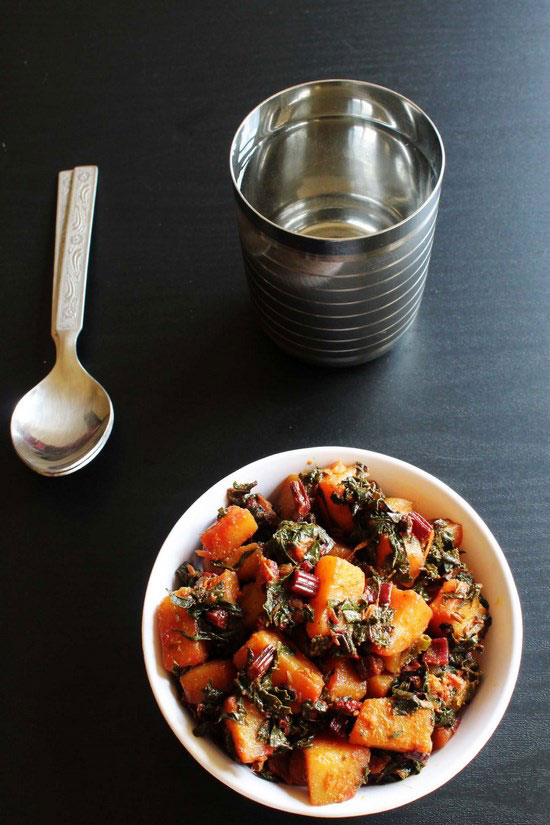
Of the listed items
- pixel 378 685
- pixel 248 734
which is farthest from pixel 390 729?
pixel 248 734

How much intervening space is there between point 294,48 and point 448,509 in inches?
57.7

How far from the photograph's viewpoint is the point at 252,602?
4.01ft

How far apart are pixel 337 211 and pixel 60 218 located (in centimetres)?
69

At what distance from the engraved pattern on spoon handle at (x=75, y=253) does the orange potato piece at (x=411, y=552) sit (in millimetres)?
902

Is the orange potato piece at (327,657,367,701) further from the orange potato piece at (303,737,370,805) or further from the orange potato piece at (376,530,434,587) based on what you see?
the orange potato piece at (376,530,434,587)

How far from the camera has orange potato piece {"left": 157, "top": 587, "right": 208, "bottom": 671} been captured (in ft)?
3.93

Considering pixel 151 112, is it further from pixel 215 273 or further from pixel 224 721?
pixel 224 721

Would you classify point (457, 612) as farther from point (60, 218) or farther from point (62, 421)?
point (60, 218)

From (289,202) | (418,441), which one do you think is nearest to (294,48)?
(289,202)

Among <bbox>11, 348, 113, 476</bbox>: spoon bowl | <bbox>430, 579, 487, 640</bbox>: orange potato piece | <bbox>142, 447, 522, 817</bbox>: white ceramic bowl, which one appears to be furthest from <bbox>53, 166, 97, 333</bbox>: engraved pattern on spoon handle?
<bbox>430, 579, 487, 640</bbox>: orange potato piece

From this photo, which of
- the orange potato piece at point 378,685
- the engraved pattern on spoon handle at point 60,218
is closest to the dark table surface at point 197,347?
the engraved pattern on spoon handle at point 60,218

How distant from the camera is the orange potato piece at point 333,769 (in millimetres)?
1094

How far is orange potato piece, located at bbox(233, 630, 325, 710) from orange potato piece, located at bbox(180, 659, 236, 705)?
0.03 metres

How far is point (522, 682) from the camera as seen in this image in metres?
1.41
